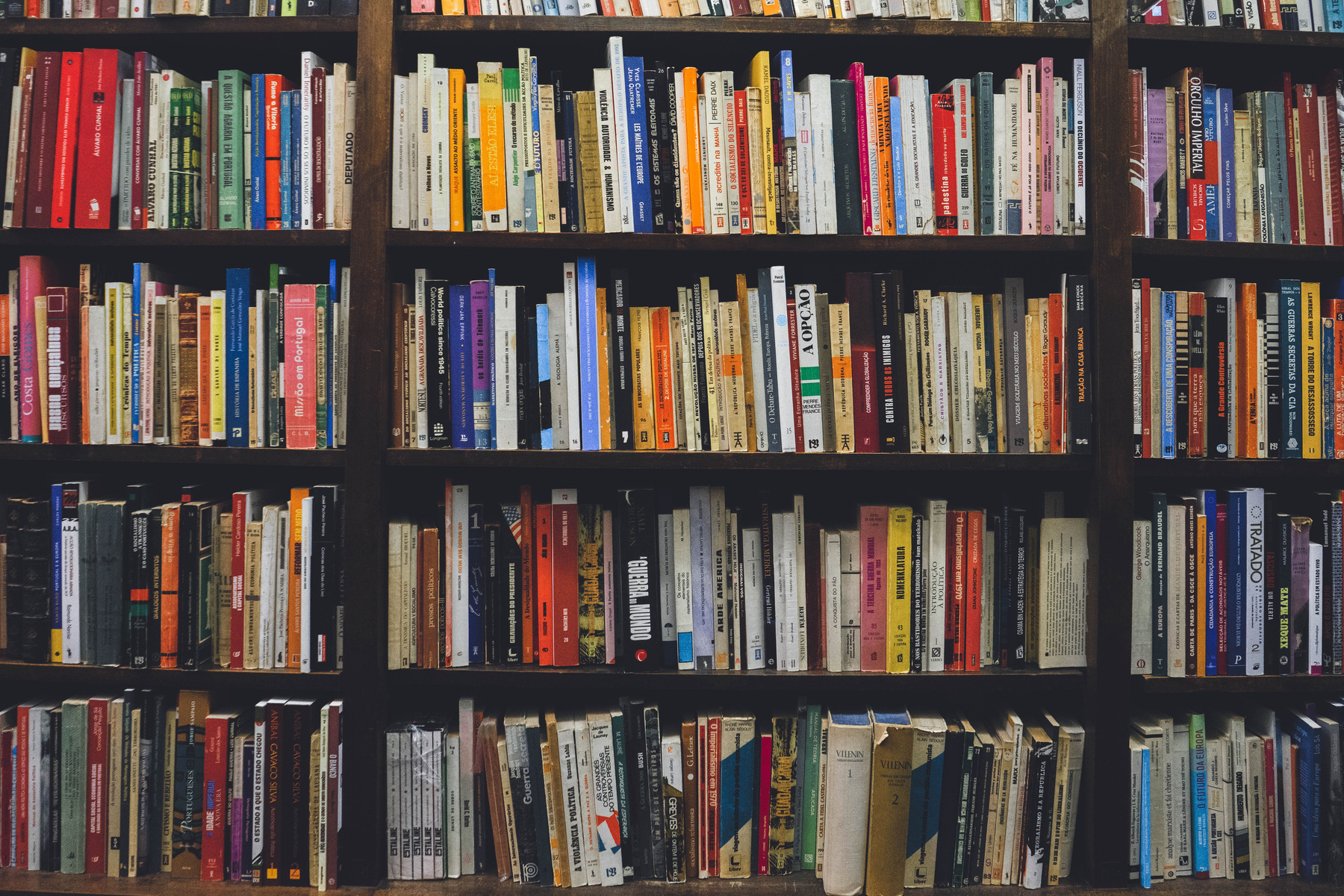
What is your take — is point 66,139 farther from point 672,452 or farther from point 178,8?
point 672,452

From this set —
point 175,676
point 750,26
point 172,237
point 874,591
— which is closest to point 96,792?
point 175,676

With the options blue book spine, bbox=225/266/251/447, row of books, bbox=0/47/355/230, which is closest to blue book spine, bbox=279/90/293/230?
row of books, bbox=0/47/355/230

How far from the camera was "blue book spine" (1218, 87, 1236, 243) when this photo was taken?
1250 millimetres

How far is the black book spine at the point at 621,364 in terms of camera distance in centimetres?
123

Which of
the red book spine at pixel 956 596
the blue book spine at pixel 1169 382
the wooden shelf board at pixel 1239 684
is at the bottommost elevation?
the wooden shelf board at pixel 1239 684

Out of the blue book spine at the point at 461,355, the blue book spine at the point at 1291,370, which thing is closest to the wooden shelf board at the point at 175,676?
the blue book spine at the point at 461,355

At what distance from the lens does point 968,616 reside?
1.26 meters

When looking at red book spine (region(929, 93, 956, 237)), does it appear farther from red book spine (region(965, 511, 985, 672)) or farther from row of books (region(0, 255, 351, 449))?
row of books (region(0, 255, 351, 449))

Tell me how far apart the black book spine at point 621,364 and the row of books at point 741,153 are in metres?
0.11

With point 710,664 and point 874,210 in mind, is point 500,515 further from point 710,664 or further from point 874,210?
point 874,210

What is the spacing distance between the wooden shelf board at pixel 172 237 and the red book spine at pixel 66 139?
3 centimetres

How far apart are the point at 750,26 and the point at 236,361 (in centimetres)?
110

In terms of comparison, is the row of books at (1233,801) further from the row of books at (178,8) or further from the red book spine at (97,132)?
the red book spine at (97,132)

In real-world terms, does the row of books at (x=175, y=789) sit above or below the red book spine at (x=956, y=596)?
below
